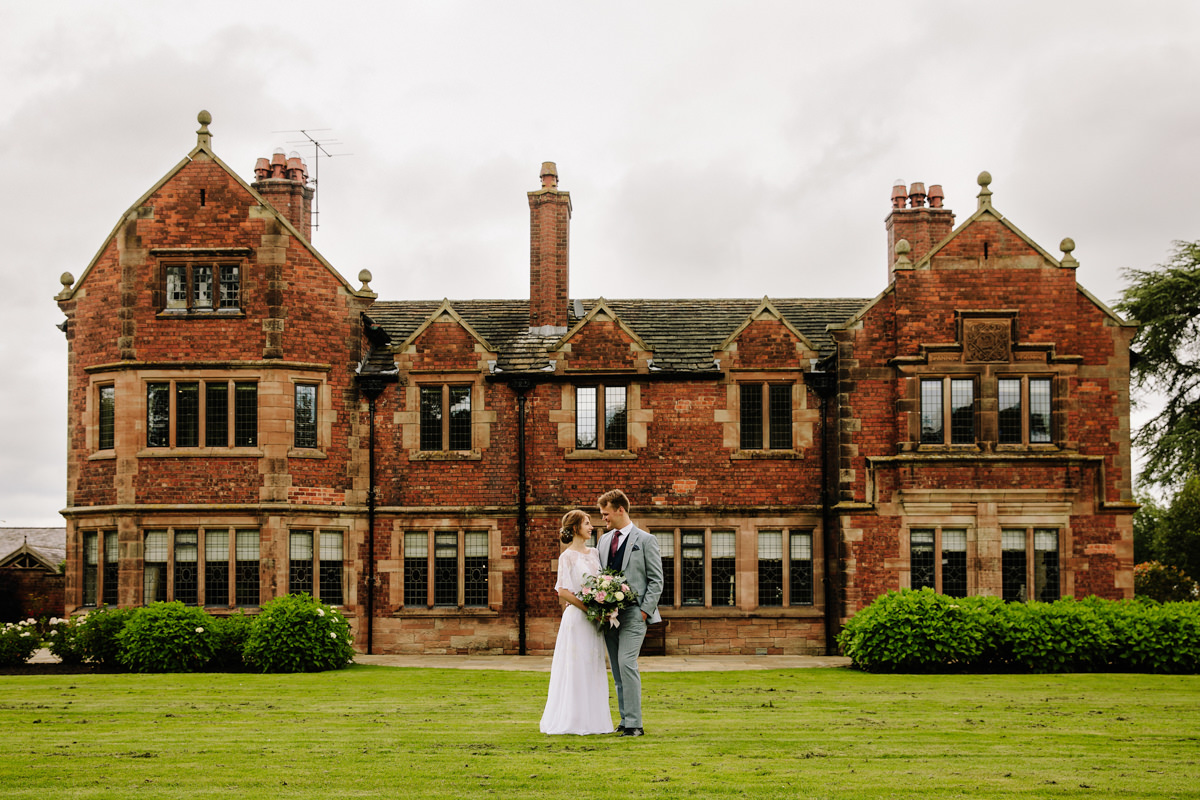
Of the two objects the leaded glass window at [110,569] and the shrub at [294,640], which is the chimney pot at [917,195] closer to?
the shrub at [294,640]

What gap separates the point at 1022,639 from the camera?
21.4 metres

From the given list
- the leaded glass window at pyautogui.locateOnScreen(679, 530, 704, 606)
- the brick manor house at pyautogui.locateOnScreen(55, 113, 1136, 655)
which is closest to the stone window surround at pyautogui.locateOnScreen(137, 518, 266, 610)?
the brick manor house at pyautogui.locateOnScreen(55, 113, 1136, 655)

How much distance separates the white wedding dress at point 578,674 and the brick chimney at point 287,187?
20771mm

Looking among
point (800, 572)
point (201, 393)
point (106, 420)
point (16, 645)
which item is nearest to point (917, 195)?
point (800, 572)

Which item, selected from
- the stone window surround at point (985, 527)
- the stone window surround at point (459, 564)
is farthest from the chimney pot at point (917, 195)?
the stone window surround at point (459, 564)

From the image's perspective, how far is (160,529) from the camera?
84.5ft

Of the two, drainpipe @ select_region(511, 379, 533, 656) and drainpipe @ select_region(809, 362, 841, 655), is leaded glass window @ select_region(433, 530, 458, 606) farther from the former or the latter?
drainpipe @ select_region(809, 362, 841, 655)

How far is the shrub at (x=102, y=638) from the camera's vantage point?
22656mm

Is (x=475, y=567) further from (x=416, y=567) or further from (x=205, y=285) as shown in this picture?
(x=205, y=285)

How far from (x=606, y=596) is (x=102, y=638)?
14.6m

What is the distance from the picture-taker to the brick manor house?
25812 millimetres

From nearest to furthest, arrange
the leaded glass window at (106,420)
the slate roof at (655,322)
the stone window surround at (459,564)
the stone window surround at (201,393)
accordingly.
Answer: the stone window surround at (201,393), the leaded glass window at (106,420), the stone window surround at (459,564), the slate roof at (655,322)

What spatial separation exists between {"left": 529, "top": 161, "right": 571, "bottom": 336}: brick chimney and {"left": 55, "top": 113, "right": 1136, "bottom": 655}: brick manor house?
3.63ft

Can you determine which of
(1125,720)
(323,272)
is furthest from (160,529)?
(1125,720)
